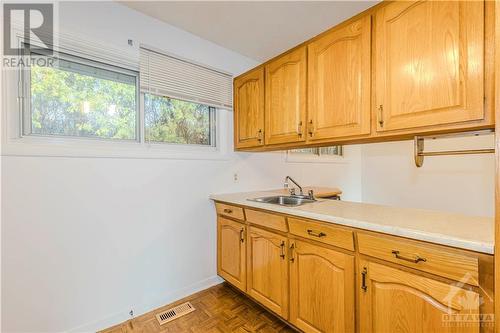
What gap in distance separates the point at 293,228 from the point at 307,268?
0.87 ft

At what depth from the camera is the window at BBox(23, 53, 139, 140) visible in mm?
1597

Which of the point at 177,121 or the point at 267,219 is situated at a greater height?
the point at 177,121

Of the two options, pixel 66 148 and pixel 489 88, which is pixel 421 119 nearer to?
pixel 489 88

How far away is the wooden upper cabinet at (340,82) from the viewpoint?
1.47m

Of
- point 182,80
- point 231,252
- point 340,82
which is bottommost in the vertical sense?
point 231,252

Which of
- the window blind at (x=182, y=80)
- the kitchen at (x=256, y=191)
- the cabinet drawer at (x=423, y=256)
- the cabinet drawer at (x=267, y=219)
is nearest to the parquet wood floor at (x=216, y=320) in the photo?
the kitchen at (x=256, y=191)

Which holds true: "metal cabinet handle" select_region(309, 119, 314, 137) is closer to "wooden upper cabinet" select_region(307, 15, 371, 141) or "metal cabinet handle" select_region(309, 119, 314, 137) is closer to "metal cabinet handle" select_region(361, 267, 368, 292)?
"wooden upper cabinet" select_region(307, 15, 371, 141)

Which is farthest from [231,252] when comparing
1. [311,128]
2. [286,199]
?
[311,128]

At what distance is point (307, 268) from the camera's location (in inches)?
59.8

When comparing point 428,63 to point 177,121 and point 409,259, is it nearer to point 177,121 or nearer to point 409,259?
point 409,259

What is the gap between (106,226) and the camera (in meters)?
1.79

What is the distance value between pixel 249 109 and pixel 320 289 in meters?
1.70

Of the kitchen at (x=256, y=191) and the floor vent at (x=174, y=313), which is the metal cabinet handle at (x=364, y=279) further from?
the floor vent at (x=174, y=313)
